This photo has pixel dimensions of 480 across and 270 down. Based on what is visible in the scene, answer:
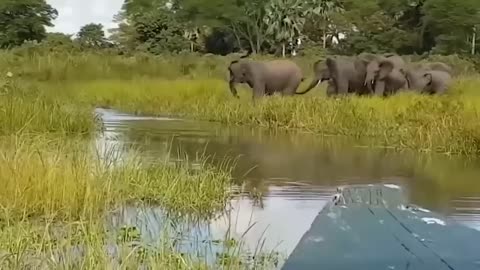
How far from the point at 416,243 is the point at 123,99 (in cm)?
1615

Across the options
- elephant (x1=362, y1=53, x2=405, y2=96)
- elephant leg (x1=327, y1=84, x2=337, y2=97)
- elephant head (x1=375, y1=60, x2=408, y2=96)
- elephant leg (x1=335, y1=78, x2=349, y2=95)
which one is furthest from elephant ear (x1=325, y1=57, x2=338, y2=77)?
elephant head (x1=375, y1=60, x2=408, y2=96)

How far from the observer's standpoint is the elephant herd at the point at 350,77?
20.5m

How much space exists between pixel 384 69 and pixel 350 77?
2.54ft

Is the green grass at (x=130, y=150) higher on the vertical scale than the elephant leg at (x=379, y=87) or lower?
lower

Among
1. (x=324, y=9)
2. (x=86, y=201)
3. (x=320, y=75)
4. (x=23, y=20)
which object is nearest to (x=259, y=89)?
(x=320, y=75)

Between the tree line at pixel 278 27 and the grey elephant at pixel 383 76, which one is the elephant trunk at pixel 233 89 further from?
the tree line at pixel 278 27

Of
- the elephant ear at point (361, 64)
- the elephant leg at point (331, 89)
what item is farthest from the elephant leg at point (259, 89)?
the elephant ear at point (361, 64)

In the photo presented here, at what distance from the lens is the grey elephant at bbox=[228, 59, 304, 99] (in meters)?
20.6

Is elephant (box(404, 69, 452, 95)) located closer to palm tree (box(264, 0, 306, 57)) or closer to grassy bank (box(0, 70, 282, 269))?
grassy bank (box(0, 70, 282, 269))

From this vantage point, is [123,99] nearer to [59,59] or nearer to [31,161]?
[59,59]

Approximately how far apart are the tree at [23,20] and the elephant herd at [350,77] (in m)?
25.9

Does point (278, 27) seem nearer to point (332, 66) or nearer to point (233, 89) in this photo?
point (332, 66)

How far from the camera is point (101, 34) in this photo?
5506 cm

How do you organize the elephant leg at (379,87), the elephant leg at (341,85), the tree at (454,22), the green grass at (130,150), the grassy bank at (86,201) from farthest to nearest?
1. the tree at (454,22)
2. the elephant leg at (341,85)
3. the elephant leg at (379,87)
4. the green grass at (130,150)
5. the grassy bank at (86,201)
